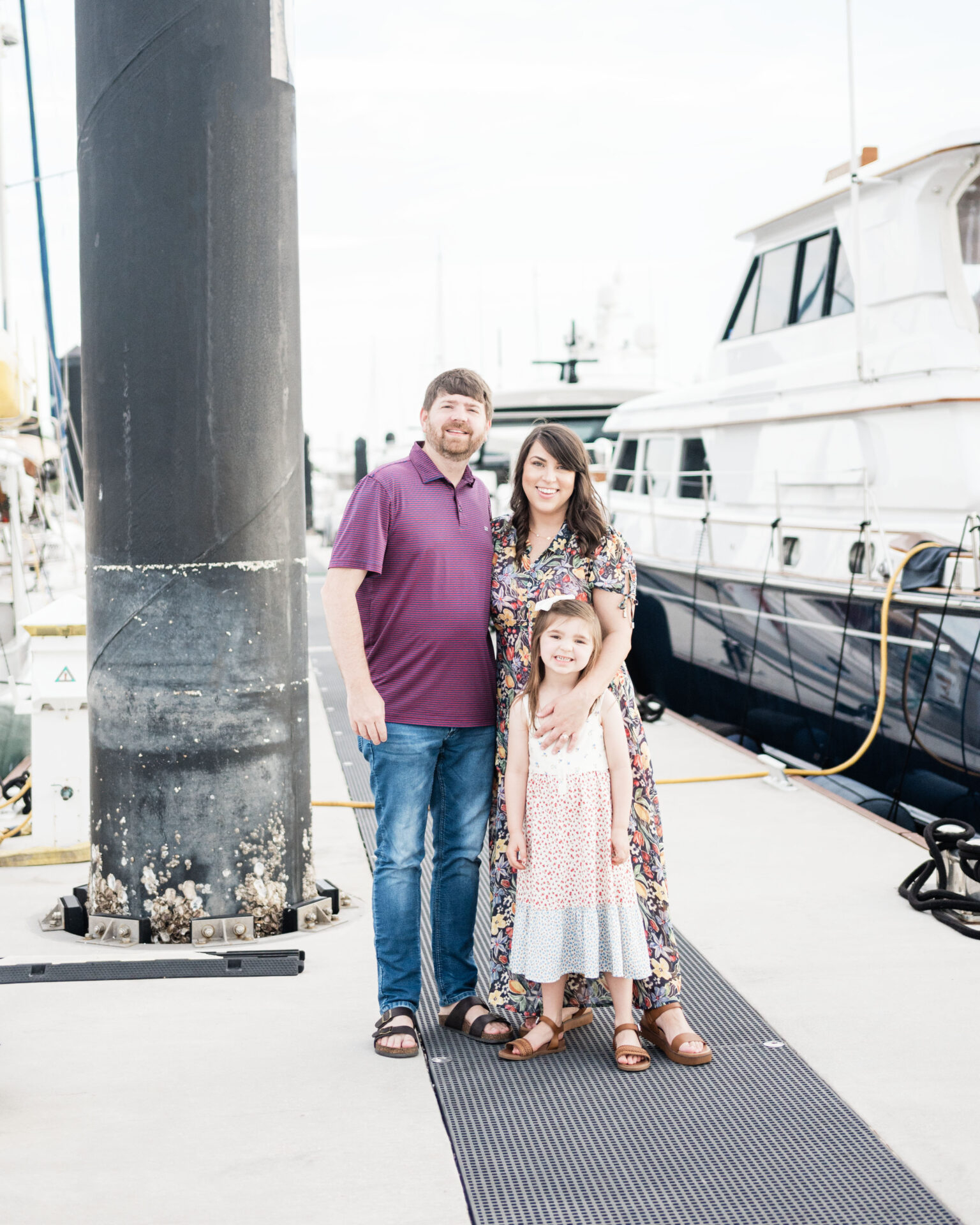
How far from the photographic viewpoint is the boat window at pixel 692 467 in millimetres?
11445

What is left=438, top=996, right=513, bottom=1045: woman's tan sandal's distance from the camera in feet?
11.6

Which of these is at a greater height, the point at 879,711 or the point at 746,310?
the point at 746,310

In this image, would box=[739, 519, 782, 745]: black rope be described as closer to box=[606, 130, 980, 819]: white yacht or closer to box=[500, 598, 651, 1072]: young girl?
box=[606, 130, 980, 819]: white yacht

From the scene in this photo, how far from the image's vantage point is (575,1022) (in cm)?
363

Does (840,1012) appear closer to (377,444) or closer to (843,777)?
(843,777)

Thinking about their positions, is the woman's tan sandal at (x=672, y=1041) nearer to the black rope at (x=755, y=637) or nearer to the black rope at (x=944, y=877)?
the black rope at (x=944, y=877)

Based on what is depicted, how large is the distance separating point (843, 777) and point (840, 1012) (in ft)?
16.1

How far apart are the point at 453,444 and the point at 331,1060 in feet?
5.49

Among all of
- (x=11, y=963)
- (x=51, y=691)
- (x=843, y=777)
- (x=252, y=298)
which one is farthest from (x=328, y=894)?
(x=843, y=777)

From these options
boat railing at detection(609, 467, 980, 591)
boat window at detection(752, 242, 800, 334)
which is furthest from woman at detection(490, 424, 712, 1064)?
boat window at detection(752, 242, 800, 334)

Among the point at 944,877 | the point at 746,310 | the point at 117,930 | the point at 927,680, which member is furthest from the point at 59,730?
the point at 746,310

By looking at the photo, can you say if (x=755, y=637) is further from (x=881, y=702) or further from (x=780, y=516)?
(x=881, y=702)

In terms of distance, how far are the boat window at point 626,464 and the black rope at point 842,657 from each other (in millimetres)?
4942

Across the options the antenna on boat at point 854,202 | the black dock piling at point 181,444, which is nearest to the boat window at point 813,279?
the antenna on boat at point 854,202
